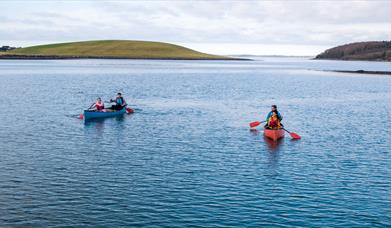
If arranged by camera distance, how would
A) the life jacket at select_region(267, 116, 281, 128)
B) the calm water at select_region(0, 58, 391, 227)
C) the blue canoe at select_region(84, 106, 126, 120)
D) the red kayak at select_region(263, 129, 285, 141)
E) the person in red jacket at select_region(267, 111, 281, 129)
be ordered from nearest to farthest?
the calm water at select_region(0, 58, 391, 227)
the red kayak at select_region(263, 129, 285, 141)
the person in red jacket at select_region(267, 111, 281, 129)
the life jacket at select_region(267, 116, 281, 128)
the blue canoe at select_region(84, 106, 126, 120)

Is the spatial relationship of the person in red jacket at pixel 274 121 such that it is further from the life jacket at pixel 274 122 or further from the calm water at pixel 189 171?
the calm water at pixel 189 171

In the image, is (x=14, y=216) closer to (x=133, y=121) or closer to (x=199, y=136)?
(x=199, y=136)

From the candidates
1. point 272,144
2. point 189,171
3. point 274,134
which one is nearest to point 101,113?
point 274,134

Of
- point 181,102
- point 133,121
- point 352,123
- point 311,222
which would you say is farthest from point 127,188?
point 181,102

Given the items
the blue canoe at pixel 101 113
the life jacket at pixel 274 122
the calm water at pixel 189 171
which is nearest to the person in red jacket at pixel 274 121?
the life jacket at pixel 274 122

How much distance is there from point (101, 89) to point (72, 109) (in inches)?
1565

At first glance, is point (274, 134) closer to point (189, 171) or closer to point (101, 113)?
point (189, 171)

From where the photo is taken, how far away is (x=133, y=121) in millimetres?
57156

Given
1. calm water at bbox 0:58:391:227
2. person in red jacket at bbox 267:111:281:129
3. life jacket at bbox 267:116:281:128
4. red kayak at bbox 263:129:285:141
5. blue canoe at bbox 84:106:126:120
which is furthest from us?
blue canoe at bbox 84:106:126:120

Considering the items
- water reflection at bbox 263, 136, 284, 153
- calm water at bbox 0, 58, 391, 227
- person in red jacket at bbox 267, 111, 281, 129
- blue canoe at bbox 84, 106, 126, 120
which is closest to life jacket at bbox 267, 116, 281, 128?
person in red jacket at bbox 267, 111, 281, 129

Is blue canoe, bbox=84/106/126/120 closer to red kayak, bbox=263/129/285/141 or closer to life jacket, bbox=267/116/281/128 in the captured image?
red kayak, bbox=263/129/285/141

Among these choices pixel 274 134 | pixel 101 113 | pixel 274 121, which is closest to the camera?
pixel 274 134

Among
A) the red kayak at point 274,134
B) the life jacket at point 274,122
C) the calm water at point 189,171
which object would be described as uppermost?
the life jacket at point 274,122

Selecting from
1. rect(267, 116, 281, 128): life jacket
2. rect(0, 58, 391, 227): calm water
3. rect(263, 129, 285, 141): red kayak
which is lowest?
rect(0, 58, 391, 227): calm water
